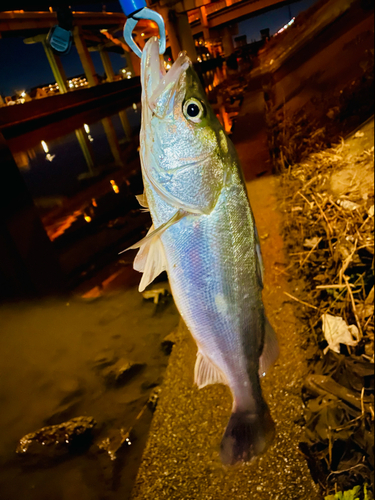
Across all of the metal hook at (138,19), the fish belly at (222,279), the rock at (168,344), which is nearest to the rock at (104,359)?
the rock at (168,344)

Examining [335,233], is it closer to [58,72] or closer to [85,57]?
[58,72]

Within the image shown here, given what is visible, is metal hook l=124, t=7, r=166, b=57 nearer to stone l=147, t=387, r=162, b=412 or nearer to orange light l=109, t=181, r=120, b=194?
stone l=147, t=387, r=162, b=412

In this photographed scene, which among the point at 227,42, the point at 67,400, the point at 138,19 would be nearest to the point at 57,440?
the point at 67,400

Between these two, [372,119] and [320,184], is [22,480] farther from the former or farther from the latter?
[372,119]

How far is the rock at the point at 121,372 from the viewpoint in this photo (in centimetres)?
357

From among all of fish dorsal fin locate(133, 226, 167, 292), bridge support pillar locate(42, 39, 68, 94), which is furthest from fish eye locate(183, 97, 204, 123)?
bridge support pillar locate(42, 39, 68, 94)

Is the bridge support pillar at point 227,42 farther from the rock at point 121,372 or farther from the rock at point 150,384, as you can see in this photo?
the rock at point 150,384

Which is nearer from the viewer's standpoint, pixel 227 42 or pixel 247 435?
pixel 247 435

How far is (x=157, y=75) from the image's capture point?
125 centimetres

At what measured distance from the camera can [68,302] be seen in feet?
16.6

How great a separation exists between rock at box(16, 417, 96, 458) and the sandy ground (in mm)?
890

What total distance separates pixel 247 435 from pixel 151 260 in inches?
44.1

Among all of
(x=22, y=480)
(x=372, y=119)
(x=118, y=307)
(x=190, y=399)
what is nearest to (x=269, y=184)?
(x=372, y=119)

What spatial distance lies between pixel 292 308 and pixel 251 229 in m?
2.06
